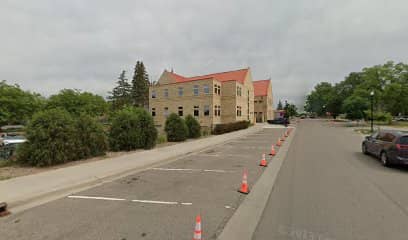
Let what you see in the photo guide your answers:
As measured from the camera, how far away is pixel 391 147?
8422mm

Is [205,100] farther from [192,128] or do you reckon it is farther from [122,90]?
[122,90]

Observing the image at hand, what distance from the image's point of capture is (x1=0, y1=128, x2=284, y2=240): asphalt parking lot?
359 cm

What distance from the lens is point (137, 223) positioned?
3904 mm

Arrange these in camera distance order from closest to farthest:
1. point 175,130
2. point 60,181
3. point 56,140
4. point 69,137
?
1. point 60,181
2. point 56,140
3. point 69,137
4. point 175,130

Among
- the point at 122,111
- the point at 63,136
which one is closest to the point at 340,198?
the point at 63,136

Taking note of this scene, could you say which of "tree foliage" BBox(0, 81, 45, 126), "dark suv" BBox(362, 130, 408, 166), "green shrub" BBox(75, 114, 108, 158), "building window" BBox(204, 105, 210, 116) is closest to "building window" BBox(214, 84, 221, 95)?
"building window" BBox(204, 105, 210, 116)

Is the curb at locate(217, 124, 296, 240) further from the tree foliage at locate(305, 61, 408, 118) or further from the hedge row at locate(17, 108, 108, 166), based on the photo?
the tree foliage at locate(305, 61, 408, 118)

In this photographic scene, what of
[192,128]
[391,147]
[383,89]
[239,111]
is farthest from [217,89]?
[383,89]

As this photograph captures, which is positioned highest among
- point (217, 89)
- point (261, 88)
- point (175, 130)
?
point (261, 88)

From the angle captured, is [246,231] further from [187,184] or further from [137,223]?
[187,184]

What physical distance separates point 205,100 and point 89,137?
2378 cm

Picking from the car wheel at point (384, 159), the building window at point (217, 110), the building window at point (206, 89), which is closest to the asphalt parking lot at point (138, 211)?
the car wheel at point (384, 159)

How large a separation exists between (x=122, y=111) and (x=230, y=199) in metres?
9.77

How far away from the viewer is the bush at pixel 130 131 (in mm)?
12016
